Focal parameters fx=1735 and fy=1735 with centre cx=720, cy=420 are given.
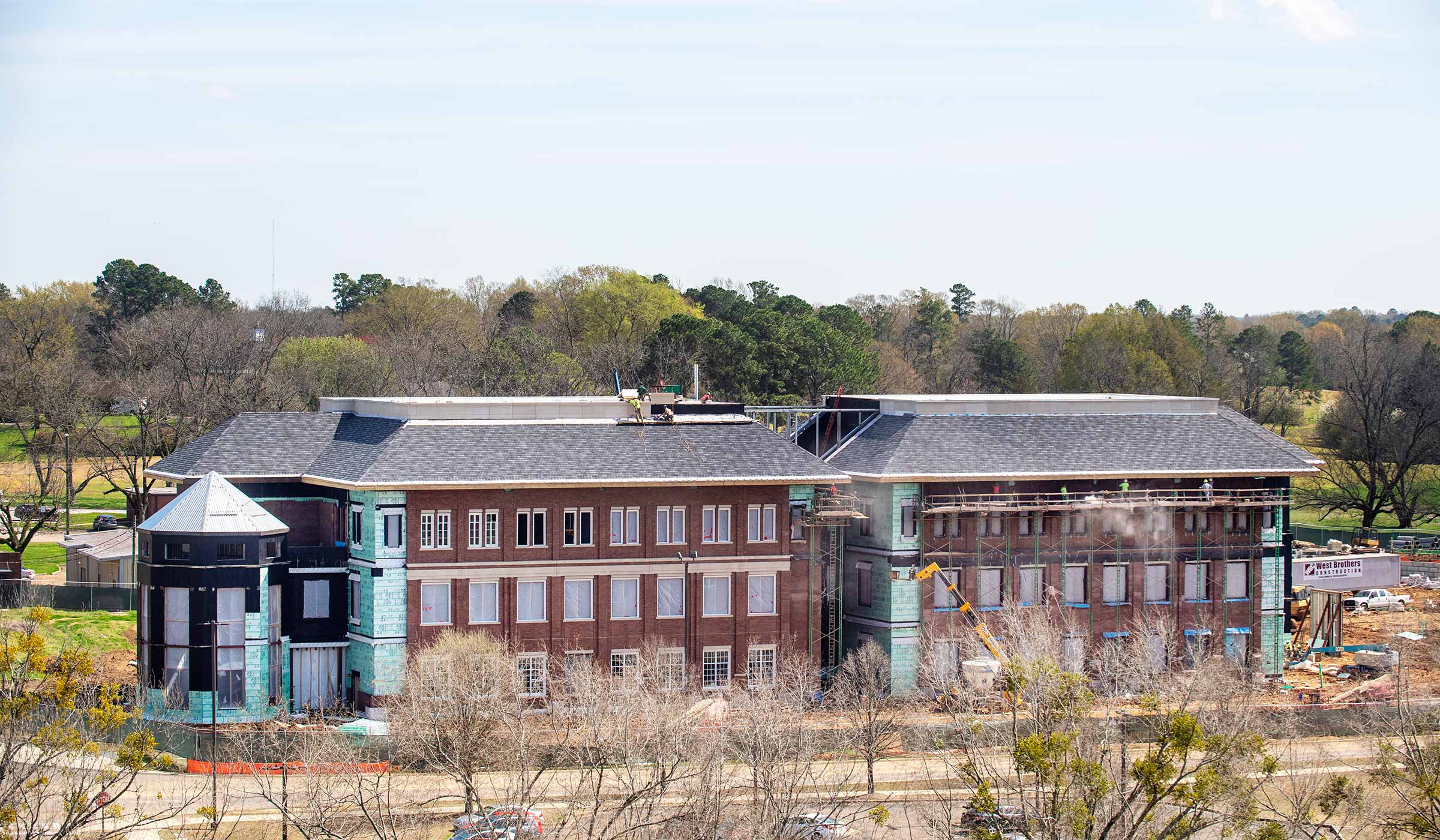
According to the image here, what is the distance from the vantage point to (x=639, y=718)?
52.2 meters

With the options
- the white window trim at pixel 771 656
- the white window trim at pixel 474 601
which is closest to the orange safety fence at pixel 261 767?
the white window trim at pixel 474 601

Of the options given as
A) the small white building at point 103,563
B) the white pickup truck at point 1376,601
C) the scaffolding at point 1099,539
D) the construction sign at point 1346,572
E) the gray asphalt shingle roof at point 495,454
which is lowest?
the white pickup truck at point 1376,601

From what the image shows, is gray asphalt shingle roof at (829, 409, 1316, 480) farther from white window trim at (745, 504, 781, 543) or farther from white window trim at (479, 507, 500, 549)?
white window trim at (479, 507, 500, 549)

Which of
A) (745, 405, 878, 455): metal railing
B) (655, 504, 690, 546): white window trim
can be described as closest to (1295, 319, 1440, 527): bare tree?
(745, 405, 878, 455): metal railing

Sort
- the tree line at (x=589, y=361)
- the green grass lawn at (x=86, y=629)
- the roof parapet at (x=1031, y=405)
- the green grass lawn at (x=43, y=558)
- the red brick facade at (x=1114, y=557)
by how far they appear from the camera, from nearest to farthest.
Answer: the red brick facade at (x=1114, y=557), the roof parapet at (x=1031, y=405), the green grass lawn at (x=86, y=629), the green grass lawn at (x=43, y=558), the tree line at (x=589, y=361)

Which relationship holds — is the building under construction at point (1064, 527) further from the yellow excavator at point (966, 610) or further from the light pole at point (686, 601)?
the light pole at point (686, 601)

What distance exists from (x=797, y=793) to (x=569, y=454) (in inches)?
799

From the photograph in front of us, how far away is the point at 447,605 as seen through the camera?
62781mm

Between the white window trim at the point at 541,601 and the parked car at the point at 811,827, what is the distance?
18.0m

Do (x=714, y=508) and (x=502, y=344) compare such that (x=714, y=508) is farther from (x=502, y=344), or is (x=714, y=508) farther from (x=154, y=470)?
(x=502, y=344)

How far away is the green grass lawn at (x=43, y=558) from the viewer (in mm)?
94438

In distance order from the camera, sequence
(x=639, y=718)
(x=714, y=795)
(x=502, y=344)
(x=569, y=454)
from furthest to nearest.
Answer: (x=502, y=344) → (x=569, y=454) → (x=639, y=718) → (x=714, y=795)

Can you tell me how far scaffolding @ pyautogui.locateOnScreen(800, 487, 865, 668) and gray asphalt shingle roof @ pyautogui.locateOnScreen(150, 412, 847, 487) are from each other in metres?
1.24

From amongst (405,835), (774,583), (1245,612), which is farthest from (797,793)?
A: (1245,612)
